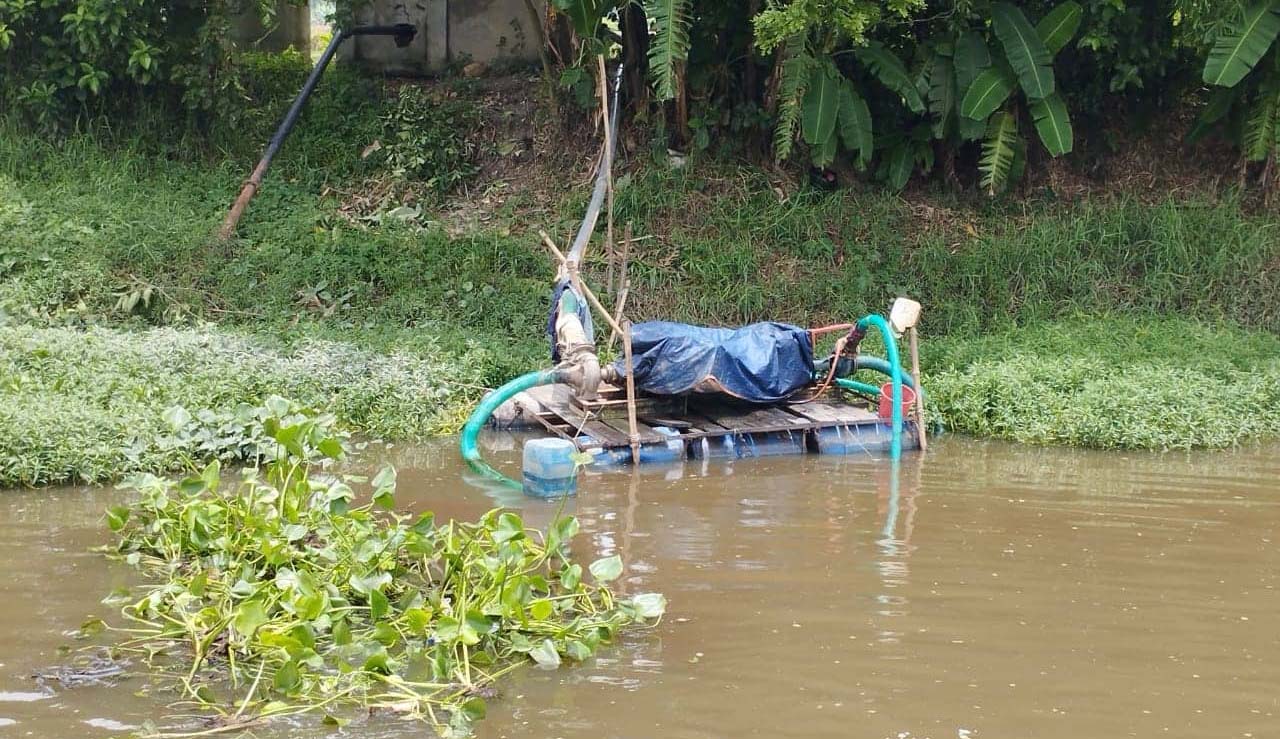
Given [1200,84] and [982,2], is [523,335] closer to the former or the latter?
[982,2]

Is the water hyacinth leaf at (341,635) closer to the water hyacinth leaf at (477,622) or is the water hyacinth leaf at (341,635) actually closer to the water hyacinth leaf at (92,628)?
the water hyacinth leaf at (477,622)

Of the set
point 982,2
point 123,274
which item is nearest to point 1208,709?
point 982,2

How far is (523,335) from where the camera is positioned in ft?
36.4

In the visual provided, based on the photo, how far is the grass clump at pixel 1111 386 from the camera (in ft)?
29.1

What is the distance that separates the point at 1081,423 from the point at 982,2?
464cm

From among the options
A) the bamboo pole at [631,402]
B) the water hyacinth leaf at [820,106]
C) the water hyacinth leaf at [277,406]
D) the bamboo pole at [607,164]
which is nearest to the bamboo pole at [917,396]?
the bamboo pole at [631,402]

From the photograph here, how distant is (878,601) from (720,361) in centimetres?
321

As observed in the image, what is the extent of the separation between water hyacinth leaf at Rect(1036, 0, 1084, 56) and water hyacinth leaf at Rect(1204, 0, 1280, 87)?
3.87ft

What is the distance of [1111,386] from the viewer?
30.5ft

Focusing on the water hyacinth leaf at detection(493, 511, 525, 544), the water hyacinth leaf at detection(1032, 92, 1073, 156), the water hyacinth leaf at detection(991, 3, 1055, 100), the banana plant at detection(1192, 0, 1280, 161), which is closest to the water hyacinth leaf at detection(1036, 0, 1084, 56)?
the water hyacinth leaf at detection(991, 3, 1055, 100)

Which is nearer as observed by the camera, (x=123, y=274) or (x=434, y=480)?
(x=434, y=480)

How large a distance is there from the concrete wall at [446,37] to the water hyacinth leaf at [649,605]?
10430mm

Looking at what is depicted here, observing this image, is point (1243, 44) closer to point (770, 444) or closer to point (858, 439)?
point (858, 439)

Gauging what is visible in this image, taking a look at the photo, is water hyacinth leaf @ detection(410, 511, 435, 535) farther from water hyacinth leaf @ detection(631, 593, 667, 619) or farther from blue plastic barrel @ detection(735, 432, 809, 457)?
blue plastic barrel @ detection(735, 432, 809, 457)
